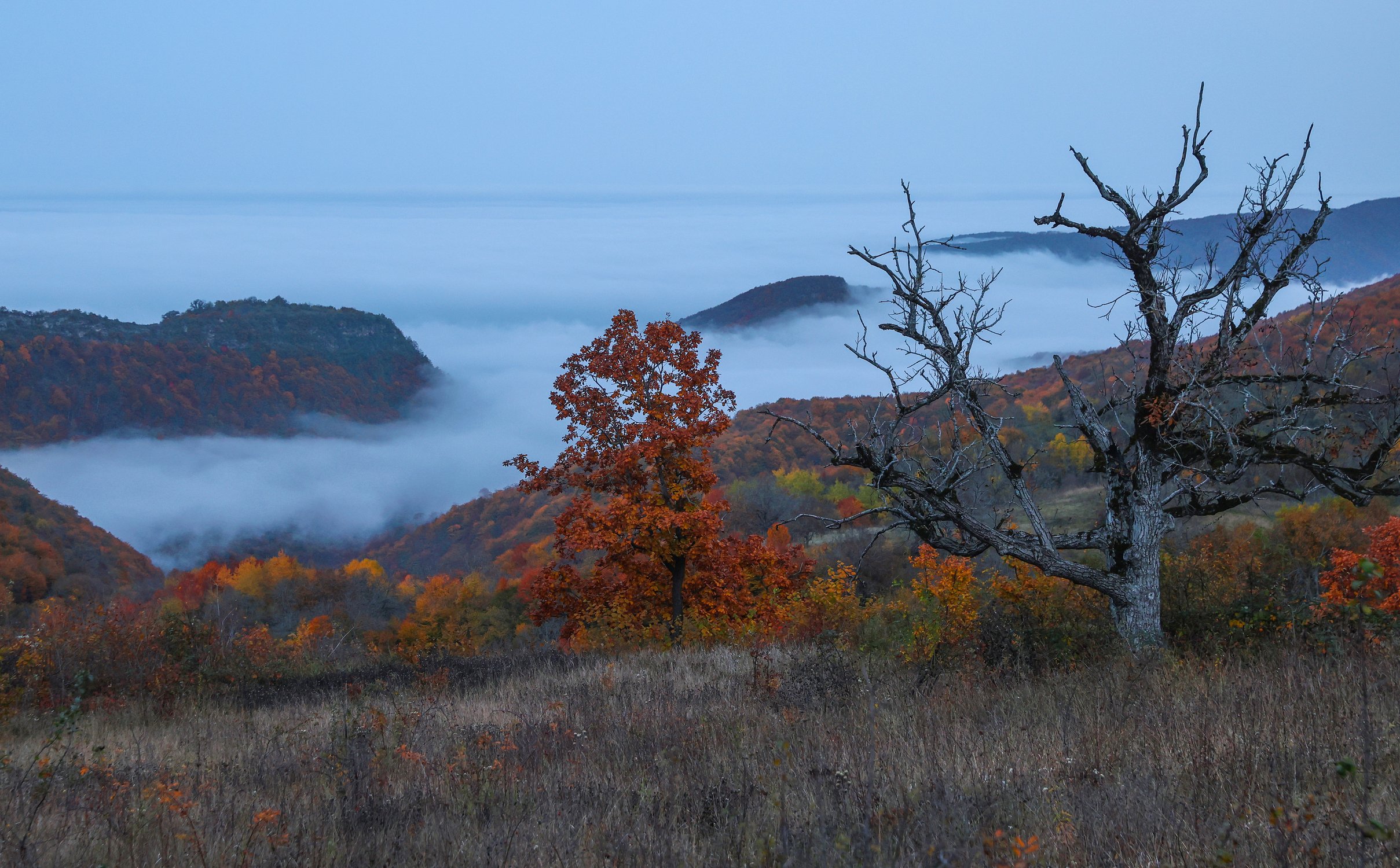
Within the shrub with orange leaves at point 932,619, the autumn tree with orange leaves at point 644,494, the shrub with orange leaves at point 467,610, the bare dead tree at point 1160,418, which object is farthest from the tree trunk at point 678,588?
the shrub with orange leaves at point 467,610

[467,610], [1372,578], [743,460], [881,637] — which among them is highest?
[743,460]

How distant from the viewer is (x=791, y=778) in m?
5.62

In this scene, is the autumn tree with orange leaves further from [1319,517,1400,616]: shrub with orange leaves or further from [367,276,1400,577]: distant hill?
[367,276,1400,577]: distant hill

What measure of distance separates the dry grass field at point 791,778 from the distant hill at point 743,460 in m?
36.3

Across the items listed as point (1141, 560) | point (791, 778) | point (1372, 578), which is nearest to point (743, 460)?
point (1141, 560)

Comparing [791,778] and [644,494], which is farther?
[644,494]

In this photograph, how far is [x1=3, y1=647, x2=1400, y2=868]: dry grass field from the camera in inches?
173

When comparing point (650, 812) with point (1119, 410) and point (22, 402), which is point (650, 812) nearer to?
point (1119, 410)

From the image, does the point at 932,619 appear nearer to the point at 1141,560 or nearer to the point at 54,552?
the point at 1141,560

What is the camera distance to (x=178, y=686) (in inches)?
489

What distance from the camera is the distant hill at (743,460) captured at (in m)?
73.4

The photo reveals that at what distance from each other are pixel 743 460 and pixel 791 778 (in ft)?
279

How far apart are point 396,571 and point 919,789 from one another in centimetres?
15052

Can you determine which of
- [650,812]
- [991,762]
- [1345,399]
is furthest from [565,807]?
[1345,399]
